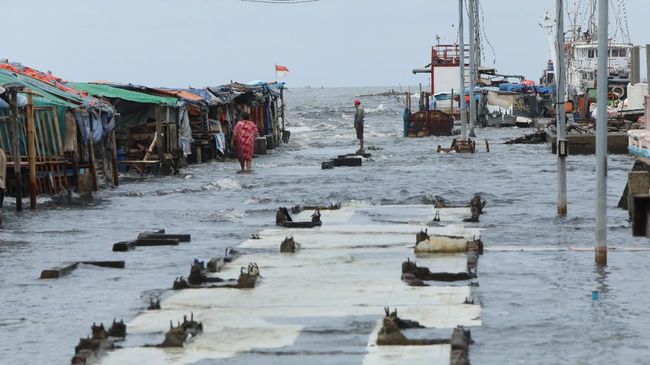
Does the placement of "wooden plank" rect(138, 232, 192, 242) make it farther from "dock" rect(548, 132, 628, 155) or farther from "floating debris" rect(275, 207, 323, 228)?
"dock" rect(548, 132, 628, 155)

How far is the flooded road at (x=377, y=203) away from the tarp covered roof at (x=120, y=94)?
2.26 metres

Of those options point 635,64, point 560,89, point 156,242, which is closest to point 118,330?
point 156,242

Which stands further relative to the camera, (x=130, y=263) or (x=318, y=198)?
(x=318, y=198)

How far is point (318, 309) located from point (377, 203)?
1364 cm

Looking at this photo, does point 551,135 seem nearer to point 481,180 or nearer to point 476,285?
point 481,180

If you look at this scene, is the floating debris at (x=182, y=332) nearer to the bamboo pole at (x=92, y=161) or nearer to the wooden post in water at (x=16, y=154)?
the wooden post in water at (x=16, y=154)

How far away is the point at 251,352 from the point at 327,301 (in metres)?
2.48

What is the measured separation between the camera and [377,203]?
2619cm

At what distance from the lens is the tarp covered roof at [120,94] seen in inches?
1419

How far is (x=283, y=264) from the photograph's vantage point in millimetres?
16000

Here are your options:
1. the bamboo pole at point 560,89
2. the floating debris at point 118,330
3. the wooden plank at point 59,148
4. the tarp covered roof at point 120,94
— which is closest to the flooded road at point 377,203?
the floating debris at point 118,330

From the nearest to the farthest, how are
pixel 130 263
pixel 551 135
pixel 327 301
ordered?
pixel 327 301 → pixel 130 263 → pixel 551 135

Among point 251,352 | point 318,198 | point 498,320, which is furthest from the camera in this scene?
point 318,198

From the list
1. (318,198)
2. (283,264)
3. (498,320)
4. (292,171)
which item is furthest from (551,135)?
(498,320)
